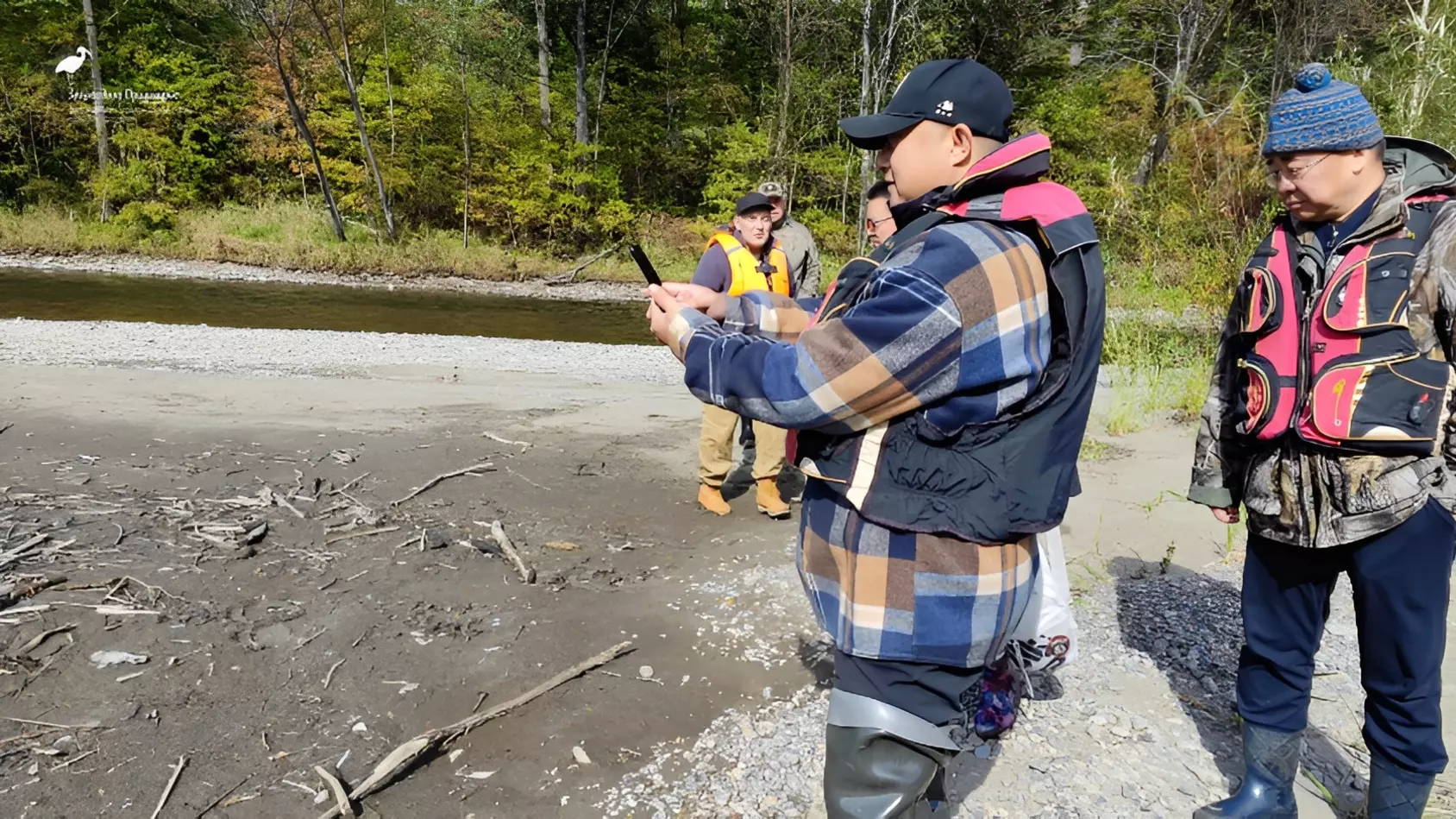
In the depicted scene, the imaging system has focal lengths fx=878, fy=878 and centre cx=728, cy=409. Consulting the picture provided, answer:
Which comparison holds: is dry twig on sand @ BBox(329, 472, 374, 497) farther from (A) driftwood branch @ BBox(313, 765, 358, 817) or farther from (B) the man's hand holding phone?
(B) the man's hand holding phone

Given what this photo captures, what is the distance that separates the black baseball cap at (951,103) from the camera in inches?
70.3

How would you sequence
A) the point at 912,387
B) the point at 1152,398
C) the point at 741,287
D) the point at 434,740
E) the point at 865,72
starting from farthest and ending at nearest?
the point at 865,72
the point at 1152,398
the point at 741,287
the point at 434,740
the point at 912,387

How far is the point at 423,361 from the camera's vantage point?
42.3ft

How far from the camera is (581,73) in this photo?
28031 mm

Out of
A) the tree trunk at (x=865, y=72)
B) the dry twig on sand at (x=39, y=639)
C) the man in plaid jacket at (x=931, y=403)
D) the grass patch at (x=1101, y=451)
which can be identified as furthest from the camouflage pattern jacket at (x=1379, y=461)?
the tree trunk at (x=865, y=72)

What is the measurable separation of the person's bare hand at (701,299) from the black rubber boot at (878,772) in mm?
1038

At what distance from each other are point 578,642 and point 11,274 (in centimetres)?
2560

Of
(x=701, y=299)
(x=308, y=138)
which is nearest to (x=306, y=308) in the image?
(x=308, y=138)

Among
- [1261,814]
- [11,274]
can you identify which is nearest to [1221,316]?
[1261,814]

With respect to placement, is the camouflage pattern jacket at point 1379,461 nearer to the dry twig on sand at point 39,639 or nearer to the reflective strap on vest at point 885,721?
the reflective strap on vest at point 885,721

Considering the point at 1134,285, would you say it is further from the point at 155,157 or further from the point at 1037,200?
the point at 155,157

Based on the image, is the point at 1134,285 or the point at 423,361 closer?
the point at 1134,285

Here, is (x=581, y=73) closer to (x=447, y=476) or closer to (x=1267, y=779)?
(x=447, y=476)

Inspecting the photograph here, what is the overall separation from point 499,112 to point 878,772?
29.8m
